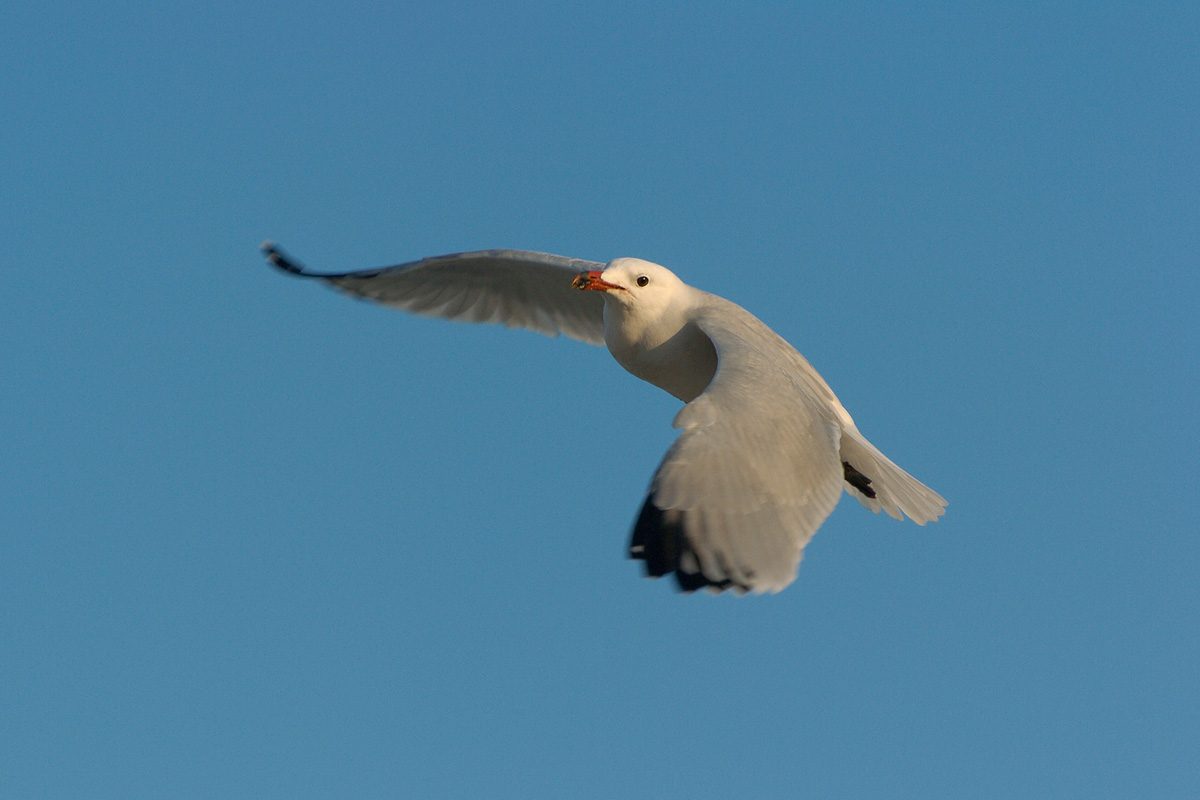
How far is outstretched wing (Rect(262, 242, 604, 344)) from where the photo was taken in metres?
9.10

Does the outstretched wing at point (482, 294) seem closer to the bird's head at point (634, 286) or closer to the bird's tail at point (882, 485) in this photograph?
the bird's head at point (634, 286)

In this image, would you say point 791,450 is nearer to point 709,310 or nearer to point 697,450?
point 697,450

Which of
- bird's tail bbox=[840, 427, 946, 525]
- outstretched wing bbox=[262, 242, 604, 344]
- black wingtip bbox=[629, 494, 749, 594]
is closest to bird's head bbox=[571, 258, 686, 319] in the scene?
bird's tail bbox=[840, 427, 946, 525]

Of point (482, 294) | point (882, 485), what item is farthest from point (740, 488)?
point (482, 294)

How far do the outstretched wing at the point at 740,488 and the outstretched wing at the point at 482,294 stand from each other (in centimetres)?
323

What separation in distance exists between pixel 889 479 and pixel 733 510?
8.23 feet

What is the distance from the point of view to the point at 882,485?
7.25 metres

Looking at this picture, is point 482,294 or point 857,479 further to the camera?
point 482,294

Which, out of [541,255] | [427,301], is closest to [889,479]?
[541,255]

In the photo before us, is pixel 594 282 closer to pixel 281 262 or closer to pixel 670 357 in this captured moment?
pixel 670 357

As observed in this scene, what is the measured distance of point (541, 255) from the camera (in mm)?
8656

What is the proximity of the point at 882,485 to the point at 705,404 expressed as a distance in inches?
89.9

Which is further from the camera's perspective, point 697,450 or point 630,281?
point 630,281

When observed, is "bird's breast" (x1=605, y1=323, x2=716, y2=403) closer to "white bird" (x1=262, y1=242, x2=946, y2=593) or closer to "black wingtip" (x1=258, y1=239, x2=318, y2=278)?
"white bird" (x1=262, y1=242, x2=946, y2=593)
